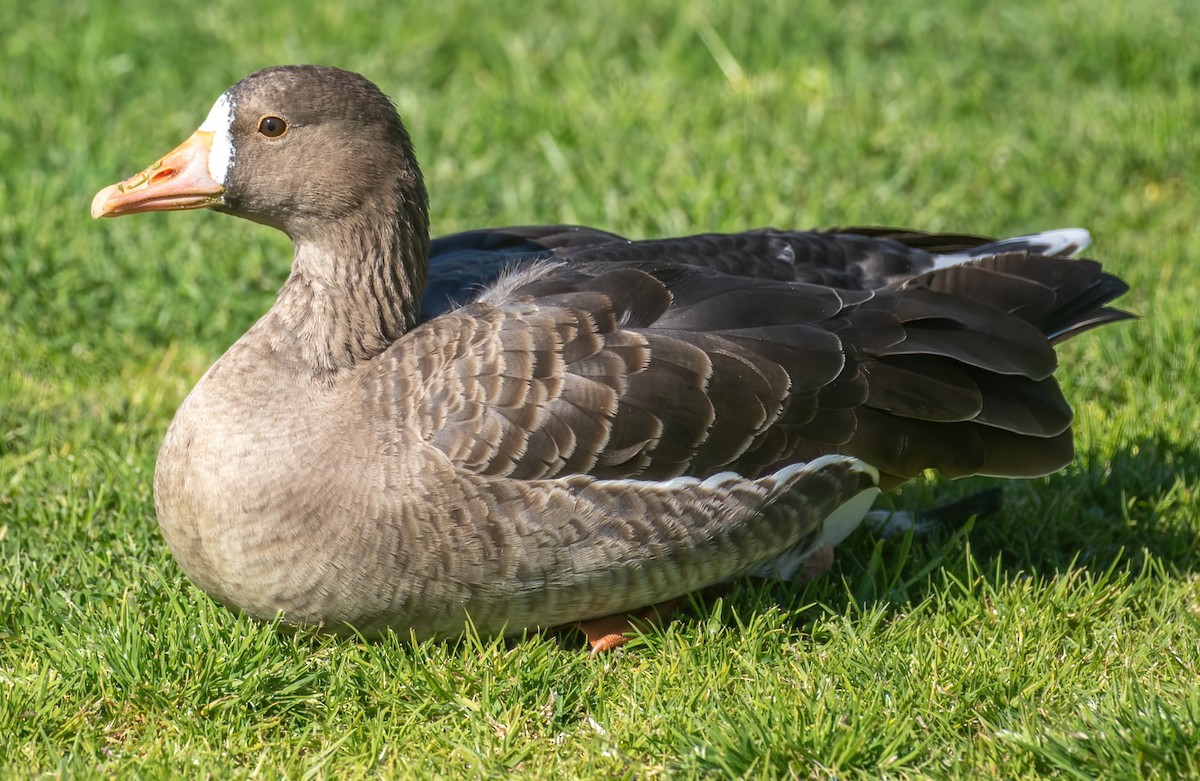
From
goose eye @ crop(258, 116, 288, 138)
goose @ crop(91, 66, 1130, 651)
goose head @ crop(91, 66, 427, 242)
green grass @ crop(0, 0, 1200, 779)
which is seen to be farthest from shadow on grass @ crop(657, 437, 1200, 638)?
goose eye @ crop(258, 116, 288, 138)

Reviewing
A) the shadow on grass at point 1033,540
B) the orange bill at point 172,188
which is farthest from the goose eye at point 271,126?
the shadow on grass at point 1033,540

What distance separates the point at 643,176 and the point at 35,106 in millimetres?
3526

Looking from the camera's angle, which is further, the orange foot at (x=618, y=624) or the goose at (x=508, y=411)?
the orange foot at (x=618, y=624)

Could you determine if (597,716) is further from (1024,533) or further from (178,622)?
(1024,533)

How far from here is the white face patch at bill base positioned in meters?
4.57

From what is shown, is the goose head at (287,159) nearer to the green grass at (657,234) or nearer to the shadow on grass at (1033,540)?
the green grass at (657,234)

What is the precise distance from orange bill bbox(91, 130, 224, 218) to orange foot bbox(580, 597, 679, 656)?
1.88m

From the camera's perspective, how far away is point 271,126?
15.0ft

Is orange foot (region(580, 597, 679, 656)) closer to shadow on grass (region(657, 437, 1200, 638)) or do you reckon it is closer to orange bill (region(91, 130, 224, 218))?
shadow on grass (region(657, 437, 1200, 638))

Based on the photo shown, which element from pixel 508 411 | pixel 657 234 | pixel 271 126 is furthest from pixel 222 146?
pixel 657 234

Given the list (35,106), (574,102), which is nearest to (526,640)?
(574,102)

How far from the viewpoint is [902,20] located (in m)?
9.23

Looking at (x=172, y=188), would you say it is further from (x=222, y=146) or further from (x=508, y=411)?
(x=508, y=411)

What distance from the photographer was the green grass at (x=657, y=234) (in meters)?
4.10
